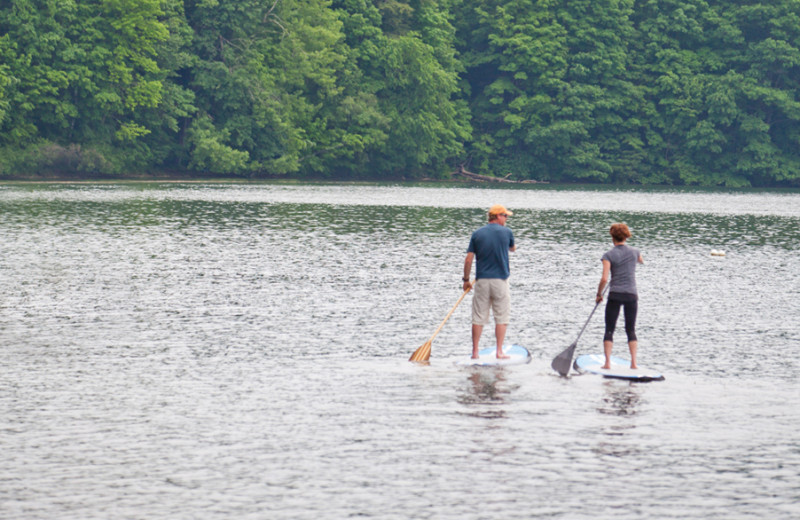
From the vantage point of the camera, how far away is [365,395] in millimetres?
12586

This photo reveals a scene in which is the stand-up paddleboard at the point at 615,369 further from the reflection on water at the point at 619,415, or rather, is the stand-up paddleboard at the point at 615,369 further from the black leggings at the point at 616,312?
the black leggings at the point at 616,312

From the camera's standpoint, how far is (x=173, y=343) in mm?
15734

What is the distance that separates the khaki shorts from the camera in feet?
47.7

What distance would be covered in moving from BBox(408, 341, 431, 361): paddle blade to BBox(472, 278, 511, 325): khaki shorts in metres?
0.67

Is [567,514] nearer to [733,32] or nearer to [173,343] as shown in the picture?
[173,343]

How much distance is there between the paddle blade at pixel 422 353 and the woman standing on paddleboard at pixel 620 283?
2.22 m

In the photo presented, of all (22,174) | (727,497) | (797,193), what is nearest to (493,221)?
(727,497)

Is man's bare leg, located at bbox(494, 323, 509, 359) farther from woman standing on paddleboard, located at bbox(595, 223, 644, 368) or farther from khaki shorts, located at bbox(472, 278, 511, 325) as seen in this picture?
woman standing on paddleboard, located at bbox(595, 223, 644, 368)

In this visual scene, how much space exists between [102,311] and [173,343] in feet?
11.0

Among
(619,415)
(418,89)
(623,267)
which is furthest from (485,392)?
(418,89)

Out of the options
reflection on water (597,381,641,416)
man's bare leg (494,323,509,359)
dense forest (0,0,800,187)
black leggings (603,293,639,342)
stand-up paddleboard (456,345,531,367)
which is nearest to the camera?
reflection on water (597,381,641,416)

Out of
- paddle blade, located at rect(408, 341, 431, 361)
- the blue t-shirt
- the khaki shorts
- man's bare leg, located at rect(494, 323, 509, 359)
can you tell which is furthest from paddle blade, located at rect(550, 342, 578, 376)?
paddle blade, located at rect(408, 341, 431, 361)

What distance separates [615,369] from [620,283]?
1.06m

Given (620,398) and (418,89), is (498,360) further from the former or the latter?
(418,89)
